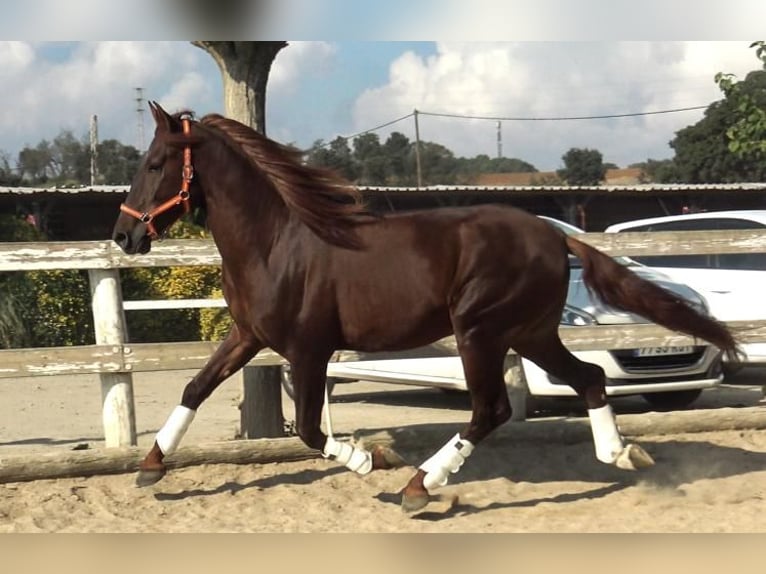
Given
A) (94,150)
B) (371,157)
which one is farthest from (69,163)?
(371,157)

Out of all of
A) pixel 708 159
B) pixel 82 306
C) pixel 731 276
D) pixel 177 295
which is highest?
pixel 708 159

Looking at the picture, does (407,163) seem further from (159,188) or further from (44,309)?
(159,188)

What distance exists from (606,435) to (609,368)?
1943 mm

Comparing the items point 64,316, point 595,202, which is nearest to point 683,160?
point 595,202

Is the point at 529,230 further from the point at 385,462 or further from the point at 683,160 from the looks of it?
the point at 683,160

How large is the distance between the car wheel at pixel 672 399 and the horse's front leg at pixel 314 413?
12.0ft

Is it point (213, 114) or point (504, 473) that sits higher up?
point (213, 114)

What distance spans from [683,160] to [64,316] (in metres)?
44.8

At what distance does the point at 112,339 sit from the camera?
228 inches

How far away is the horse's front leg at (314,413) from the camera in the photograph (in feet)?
16.3

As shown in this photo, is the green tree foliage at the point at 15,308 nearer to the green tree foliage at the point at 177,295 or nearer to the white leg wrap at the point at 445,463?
the green tree foliage at the point at 177,295

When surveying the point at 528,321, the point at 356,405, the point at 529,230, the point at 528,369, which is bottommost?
the point at 356,405

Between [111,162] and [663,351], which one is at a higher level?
[111,162]

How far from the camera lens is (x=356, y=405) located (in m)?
8.92
